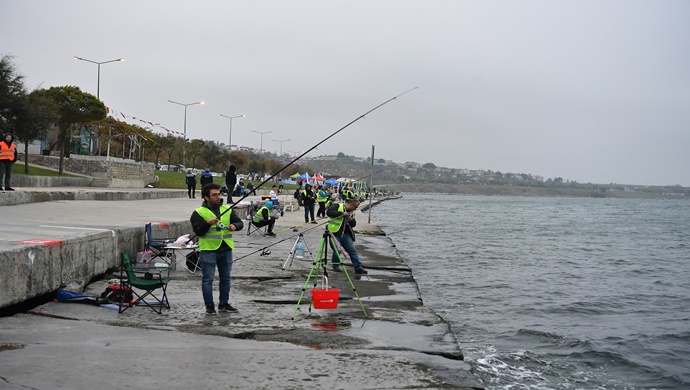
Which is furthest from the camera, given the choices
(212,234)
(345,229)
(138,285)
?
(345,229)

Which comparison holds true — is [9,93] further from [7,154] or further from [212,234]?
[212,234]

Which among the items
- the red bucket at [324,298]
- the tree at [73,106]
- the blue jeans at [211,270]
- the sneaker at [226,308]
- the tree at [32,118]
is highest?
the tree at [73,106]

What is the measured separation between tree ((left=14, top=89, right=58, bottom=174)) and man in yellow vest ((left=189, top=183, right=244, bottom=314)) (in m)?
25.9

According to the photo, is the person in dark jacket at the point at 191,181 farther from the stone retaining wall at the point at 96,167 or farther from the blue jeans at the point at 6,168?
the blue jeans at the point at 6,168

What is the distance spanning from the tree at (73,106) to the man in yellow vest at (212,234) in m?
33.0

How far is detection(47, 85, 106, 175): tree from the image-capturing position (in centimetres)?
3897

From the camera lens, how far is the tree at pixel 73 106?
39.0 meters

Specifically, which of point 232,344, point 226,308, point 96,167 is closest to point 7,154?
point 226,308

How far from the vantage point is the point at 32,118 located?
31156 mm

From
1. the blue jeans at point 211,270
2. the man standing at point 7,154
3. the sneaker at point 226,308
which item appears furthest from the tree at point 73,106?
the blue jeans at point 211,270

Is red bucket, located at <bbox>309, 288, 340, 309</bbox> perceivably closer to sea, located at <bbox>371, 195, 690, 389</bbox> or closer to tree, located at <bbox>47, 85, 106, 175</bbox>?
sea, located at <bbox>371, 195, 690, 389</bbox>

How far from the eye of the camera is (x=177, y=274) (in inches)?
466

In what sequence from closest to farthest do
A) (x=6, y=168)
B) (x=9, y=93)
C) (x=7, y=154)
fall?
(x=7, y=154)
(x=6, y=168)
(x=9, y=93)

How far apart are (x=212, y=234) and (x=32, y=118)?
85.8 feet
